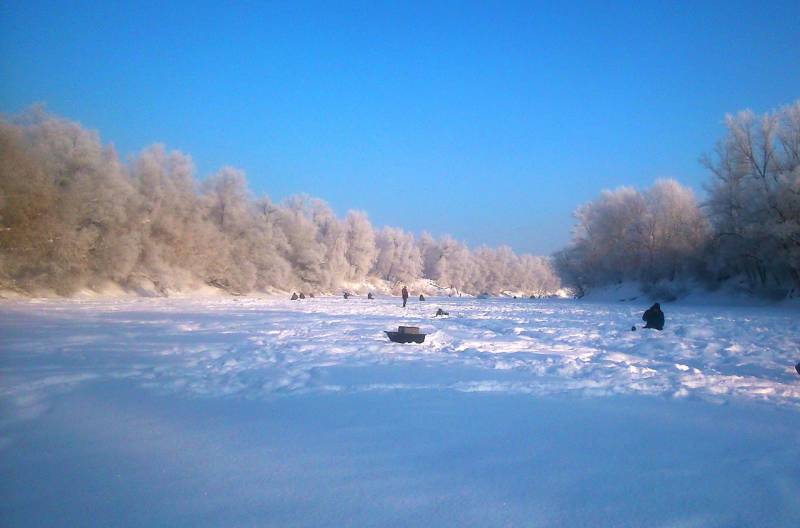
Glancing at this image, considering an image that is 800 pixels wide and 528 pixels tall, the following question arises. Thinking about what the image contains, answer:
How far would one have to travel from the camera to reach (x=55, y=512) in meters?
3.38

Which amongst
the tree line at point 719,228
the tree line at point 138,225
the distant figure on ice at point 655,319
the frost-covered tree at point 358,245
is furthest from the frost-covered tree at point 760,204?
the frost-covered tree at point 358,245

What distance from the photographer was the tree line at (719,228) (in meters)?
35.4

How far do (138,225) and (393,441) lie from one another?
46281 mm

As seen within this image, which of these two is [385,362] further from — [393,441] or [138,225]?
[138,225]

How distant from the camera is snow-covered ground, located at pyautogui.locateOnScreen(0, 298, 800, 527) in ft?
10.9

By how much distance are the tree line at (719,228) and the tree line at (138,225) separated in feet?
131

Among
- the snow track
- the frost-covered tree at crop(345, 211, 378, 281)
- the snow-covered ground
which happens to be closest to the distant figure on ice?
the snow track

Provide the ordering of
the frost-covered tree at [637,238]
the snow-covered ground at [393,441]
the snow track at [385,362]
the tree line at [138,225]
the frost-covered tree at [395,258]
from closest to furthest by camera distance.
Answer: the snow-covered ground at [393,441] < the snow track at [385,362] < the tree line at [138,225] < the frost-covered tree at [637,238] < the frost-covered tree at [395,258]

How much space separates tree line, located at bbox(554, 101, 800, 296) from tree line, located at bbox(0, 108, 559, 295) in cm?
3992

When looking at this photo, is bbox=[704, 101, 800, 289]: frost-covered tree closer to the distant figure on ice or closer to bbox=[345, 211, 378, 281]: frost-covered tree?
the distant figure on ice

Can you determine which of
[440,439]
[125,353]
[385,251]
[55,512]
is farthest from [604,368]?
[385,251]

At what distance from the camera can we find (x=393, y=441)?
460 centimetres

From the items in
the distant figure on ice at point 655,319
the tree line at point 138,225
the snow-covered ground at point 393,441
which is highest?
the tree line at point 138,225

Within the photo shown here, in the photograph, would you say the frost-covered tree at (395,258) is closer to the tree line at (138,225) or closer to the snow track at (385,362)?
the tree line at (138,225)
